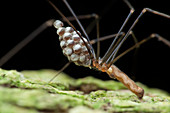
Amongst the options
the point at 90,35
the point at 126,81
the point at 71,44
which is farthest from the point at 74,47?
the point at 90,35

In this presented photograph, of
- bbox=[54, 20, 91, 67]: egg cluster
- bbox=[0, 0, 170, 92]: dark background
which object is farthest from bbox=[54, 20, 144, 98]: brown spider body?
bbox=[0, 0, 170, 92]: dark background

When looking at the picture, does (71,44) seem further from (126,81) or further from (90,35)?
(90,35)

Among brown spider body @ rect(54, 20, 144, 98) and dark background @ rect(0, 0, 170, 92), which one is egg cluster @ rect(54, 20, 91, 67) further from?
dark background @ rect(0, 0, 170, 92)

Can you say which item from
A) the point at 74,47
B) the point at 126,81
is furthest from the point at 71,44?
the point at 126,81

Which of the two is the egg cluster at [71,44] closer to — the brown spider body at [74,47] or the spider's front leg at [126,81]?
the brown spider body at [74,47]

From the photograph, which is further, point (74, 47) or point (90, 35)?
point (90, 35)

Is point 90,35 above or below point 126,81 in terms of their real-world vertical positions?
above

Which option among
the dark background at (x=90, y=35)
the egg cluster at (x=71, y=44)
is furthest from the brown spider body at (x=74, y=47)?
the dark background at (x=90, y=35)

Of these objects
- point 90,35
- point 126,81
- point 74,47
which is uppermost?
point 90,35

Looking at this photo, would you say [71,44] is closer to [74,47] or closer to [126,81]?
[74,47]
